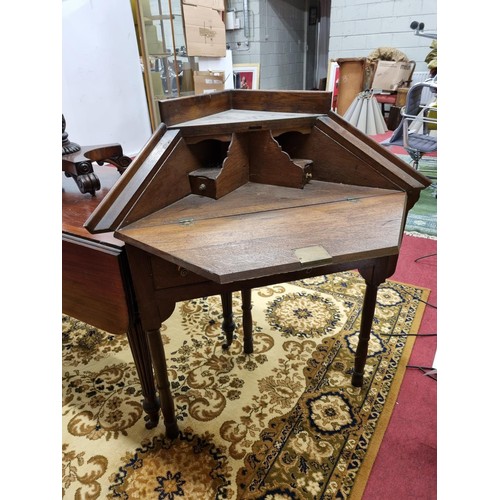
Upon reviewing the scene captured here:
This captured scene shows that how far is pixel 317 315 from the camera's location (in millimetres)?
1797

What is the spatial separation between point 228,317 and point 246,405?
14.6 inches

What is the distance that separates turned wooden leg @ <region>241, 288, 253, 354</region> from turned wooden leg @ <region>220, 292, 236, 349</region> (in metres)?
0.08

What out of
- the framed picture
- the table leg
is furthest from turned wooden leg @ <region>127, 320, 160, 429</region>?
the framed picture

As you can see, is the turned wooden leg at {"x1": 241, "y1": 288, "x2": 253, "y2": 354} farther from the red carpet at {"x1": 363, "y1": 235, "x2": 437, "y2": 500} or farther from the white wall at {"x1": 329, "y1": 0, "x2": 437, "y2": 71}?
the white wall at {"x1": 329, "y1": 0, "x2": 437, "y2": 71}

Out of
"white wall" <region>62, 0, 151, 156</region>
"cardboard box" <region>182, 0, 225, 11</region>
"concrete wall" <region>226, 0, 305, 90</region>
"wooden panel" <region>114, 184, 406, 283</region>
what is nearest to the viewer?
"wooden panel" <region>114, 184, 406, 283</region>

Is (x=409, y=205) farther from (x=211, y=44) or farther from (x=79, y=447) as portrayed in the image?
(x=211, y=44)

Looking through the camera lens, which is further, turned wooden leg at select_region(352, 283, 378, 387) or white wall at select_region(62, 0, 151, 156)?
white wall at select_region(62, 0, 151, 156)

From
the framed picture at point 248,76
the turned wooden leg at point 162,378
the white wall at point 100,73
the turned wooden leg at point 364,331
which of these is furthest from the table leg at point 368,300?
the framed picture at point 248,76

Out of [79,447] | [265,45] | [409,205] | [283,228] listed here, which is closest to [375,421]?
[409,205]

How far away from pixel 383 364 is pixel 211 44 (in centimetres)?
395

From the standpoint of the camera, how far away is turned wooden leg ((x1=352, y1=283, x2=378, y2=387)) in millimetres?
1235

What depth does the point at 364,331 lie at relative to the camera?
51.0 inches

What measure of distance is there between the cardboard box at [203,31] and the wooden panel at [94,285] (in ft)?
11.5

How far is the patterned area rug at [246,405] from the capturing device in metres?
1.10
